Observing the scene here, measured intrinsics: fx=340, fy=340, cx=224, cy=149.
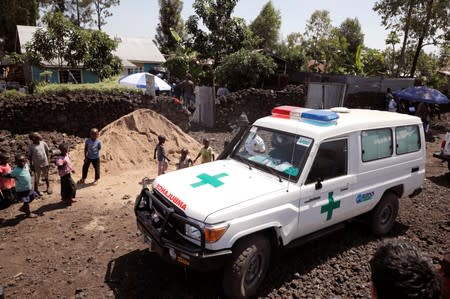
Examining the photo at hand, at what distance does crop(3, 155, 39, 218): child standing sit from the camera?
6.11 m

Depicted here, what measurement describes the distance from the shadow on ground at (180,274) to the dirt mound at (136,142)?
14.9 ft

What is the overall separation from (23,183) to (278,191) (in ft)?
15.6

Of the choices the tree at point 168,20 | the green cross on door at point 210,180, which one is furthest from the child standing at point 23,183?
the tree at point 168,20

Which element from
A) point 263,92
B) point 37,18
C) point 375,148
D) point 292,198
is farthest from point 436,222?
point 37,18

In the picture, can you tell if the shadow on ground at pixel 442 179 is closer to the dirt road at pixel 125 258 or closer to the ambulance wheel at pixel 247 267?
the dirt road at pixel 125 258

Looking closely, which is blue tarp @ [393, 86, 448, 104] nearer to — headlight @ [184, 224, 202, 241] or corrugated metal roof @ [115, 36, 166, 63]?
headlight @ [184, 224, 202, 241]

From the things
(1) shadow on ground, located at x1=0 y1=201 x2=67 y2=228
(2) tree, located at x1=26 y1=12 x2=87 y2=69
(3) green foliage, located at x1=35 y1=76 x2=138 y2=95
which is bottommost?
(1) shadow on ground, located at x1=0 y1=201 x2=67 y2=228

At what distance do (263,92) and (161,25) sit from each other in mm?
32846

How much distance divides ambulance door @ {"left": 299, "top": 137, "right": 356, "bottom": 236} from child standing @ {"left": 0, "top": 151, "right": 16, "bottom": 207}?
5.40 meters

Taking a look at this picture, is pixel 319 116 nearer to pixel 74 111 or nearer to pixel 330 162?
pixel 330 162

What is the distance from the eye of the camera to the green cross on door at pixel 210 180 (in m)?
4.25

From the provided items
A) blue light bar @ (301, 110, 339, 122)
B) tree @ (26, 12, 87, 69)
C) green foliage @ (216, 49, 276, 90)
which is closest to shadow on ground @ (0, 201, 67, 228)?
blue light bar @ (301, 110, 339, 122)

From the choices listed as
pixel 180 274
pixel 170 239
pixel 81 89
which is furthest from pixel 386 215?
pixel 81 89

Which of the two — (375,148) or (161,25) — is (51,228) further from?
(161,25)
